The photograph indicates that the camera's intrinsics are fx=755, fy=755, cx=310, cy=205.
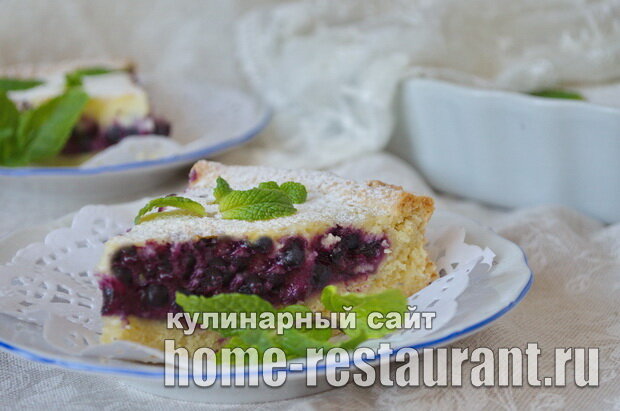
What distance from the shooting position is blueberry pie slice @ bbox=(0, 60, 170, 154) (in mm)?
2650

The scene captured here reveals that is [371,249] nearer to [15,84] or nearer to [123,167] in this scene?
[123,167]

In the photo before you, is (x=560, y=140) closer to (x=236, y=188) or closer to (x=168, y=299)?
(x=236, y=188)

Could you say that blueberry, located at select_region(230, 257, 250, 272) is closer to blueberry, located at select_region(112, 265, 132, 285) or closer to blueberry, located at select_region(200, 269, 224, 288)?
blueberry, located at select_region(200, 269, 224, 288)

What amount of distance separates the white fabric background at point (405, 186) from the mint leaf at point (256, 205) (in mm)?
366

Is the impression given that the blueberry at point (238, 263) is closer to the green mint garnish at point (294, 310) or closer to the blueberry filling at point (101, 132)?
the green mint garnish at point (294, 310)

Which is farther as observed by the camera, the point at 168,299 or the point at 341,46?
the point at 341,46

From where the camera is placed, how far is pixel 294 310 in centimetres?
140

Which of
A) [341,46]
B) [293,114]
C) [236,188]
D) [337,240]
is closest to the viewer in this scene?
[337,240]

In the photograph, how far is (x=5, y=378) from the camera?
1.38 meters

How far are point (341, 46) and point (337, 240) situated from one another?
1.29 m

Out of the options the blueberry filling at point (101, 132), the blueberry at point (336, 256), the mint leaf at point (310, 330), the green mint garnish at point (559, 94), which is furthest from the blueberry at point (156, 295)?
the green mint garnish at point (559, 94)

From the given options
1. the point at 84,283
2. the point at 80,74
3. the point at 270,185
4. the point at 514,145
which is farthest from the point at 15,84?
the point at 514,145

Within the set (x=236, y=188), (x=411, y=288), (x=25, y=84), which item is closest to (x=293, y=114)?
(x=25, y=84)

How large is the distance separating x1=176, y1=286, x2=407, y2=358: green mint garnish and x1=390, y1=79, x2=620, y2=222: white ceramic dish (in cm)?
96
